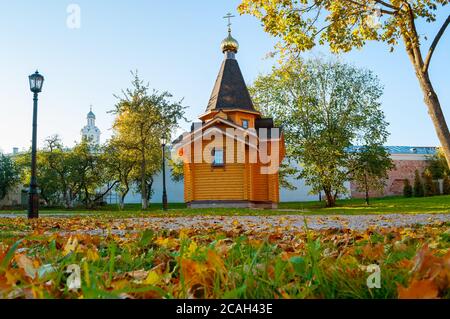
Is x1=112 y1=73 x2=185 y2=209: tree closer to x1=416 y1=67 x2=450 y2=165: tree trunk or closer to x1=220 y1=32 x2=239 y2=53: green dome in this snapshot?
x1=220 y1=32 x2=239 y2=53: green dome

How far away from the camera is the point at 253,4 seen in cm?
1065

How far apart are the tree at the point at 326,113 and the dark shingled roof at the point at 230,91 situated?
9.09 ft

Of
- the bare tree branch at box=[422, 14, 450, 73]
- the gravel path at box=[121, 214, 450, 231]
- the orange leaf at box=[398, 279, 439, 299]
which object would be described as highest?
the bare tree branch at box=[422, 14, 450, 73]

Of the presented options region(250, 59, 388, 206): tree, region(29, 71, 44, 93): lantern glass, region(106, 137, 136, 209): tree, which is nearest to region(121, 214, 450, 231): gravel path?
region(29, 71, 44, 93): lantern glass

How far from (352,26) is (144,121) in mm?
19609

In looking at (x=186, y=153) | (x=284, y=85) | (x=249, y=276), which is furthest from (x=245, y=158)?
(x=249, y=276)

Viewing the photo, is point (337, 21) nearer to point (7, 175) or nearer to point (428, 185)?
point (428, 185)

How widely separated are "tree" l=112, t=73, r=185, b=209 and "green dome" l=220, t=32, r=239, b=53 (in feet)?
17.6

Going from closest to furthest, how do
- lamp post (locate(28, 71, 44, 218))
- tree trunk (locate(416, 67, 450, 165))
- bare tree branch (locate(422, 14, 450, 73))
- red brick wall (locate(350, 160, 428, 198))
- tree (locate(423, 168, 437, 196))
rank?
tree trunk (locate(416, 67, 450, 165)) → bare tree branch (locate(422, 14, 450, 73)) → lamp post (locate(28, 71, 44, 218)) → tree (locate(423, 168, 437, 196)) → red brick wall (locate(350, 160, 428, 198))

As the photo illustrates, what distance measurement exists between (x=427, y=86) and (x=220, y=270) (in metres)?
10.4

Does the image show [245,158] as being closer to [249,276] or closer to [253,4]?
[253,4]

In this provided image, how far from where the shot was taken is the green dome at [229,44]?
27.4 meters

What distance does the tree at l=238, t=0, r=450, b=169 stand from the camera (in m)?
10.3
